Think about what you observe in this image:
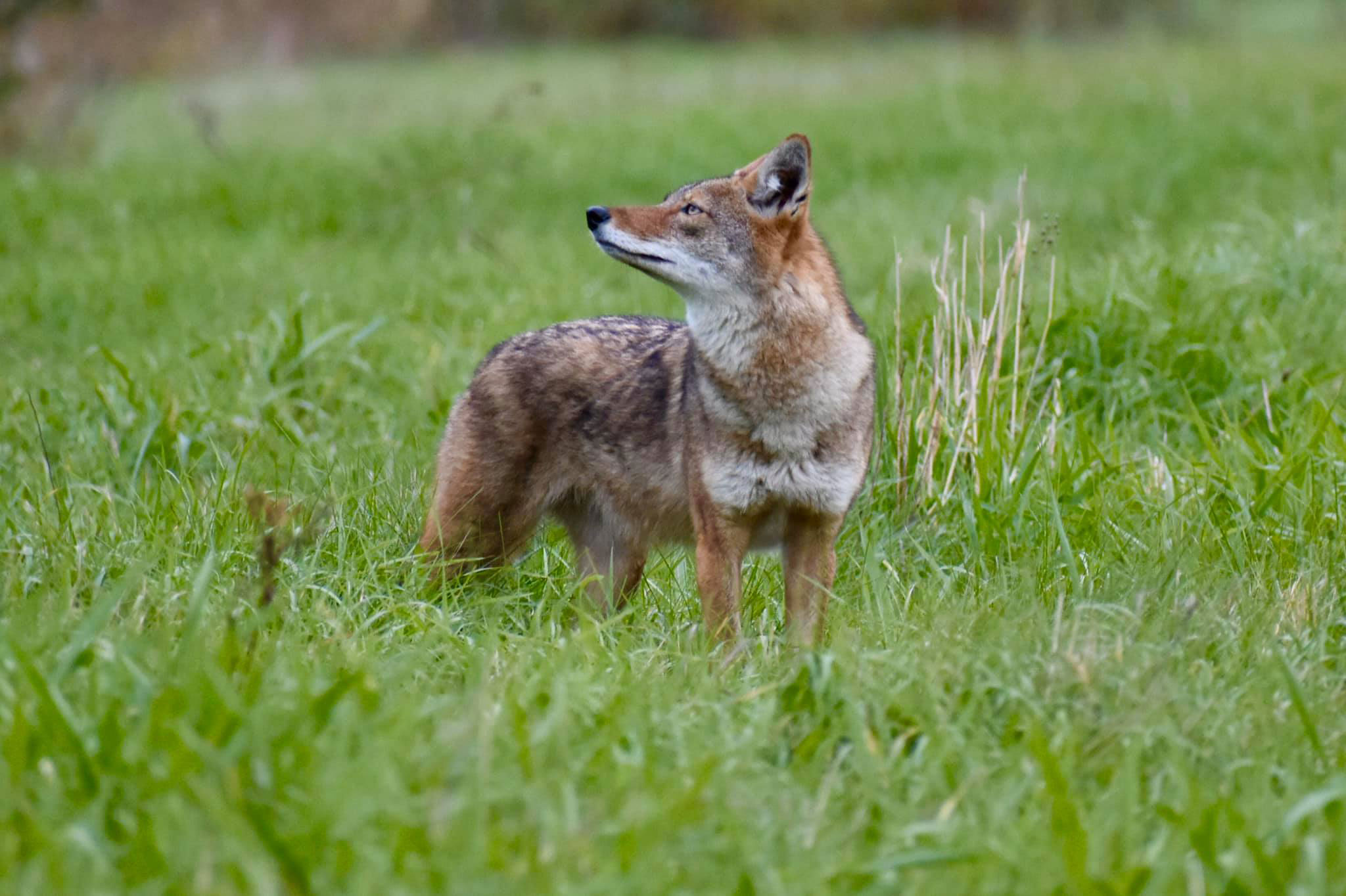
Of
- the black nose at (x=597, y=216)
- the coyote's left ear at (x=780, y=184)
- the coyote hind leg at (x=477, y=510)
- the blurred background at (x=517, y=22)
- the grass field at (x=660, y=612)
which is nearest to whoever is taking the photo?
the grass field at (x=660, y=612)

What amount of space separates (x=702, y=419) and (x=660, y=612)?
618mm

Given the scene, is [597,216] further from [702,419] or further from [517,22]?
[517,22]

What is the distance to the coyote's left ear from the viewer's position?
414 cm

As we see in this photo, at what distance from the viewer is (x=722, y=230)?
13.6ft

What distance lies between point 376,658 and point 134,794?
968 millimetres

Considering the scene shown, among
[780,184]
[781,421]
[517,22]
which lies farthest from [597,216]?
[517,22]

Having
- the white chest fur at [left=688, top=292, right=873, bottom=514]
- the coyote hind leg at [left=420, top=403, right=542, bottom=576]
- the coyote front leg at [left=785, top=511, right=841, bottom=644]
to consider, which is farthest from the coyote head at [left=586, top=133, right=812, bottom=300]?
the coyote hind leg at [left=420, top=403, right=542, bottom=576]

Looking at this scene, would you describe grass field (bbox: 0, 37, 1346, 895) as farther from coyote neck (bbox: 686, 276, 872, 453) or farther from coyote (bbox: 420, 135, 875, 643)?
coyote neck (bbox: 686, 276, 872, 453)

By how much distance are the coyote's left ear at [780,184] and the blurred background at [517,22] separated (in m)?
17.6

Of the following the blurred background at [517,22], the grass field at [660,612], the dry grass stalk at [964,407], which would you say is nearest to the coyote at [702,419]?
the grass field at [660,612]

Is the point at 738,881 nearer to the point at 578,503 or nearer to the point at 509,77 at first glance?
the point at 578,503

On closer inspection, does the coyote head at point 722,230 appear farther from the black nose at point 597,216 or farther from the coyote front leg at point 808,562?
the coyote front leg at point 808,562

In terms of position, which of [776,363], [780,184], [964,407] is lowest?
[964,407]

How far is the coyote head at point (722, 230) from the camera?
402cm
